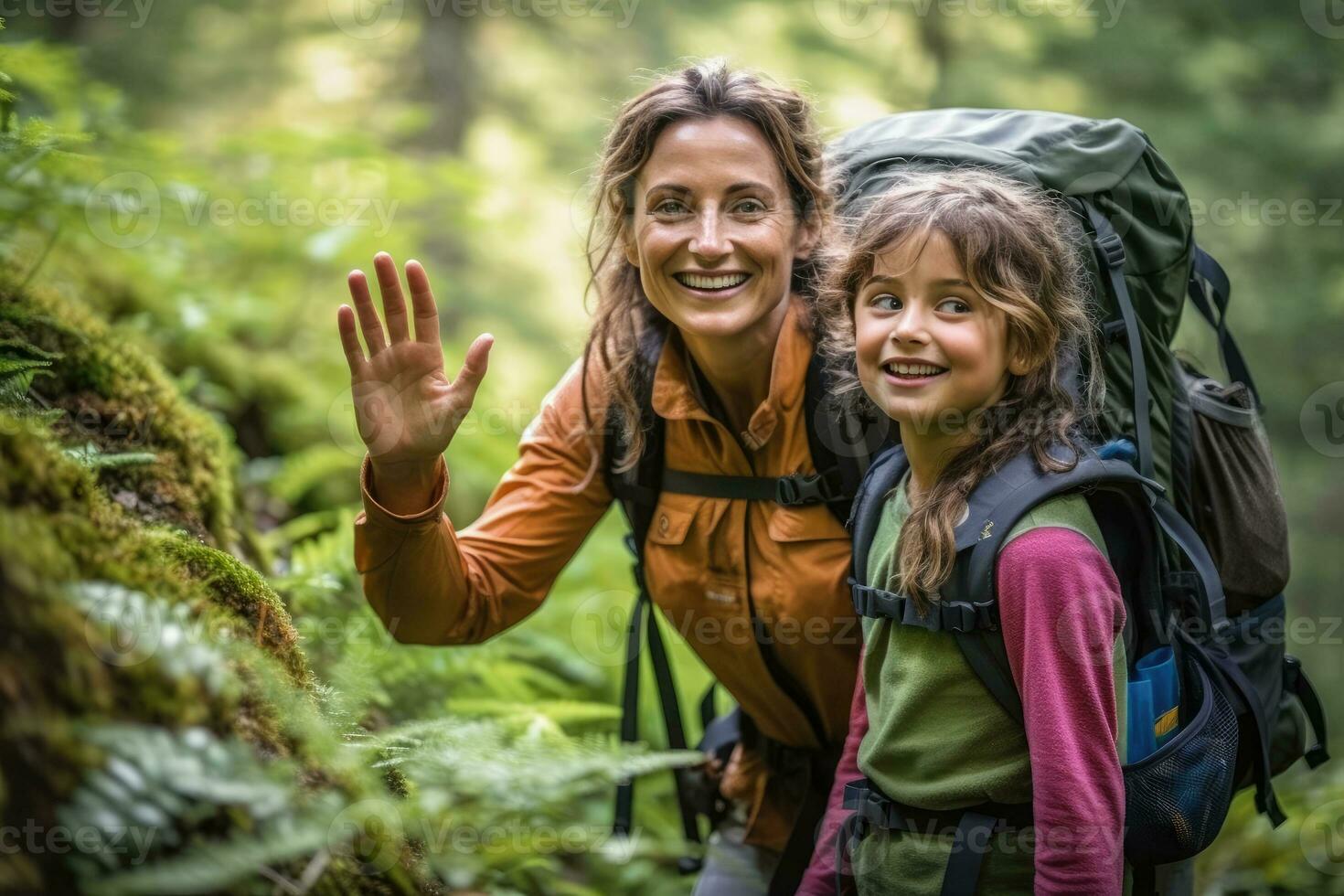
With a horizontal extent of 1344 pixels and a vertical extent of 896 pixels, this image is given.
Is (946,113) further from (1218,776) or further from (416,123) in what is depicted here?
(416,123)

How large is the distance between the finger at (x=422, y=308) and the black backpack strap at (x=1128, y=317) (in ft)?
6.09

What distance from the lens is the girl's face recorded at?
2486 mm

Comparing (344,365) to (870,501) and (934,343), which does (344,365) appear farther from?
(934,343)

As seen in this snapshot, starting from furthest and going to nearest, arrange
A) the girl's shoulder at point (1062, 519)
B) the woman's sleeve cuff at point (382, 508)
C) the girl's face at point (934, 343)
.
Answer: the woman's sleeve cuff at point (382, 508)
the girl's face at point (934, 343)
the girl's shoulder at point (1062, 519)

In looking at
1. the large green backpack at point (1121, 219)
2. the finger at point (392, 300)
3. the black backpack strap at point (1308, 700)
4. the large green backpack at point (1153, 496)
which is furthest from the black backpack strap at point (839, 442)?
the black backpack strap at point (1308, 700)

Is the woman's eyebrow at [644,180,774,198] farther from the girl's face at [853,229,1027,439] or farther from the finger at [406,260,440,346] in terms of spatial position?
the finger at [406,260,440,346]

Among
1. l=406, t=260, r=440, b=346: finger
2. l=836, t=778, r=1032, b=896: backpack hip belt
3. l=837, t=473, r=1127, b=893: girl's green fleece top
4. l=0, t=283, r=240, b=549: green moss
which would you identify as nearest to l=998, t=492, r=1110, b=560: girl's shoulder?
l=837, t=473, r=1127, b=893: girl's green fleece top

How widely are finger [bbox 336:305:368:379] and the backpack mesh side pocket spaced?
221 cm

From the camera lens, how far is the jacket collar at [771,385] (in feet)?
10.1

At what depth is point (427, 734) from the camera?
2.50 meters

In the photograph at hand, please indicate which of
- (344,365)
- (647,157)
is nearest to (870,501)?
(647,157)

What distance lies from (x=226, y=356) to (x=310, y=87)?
7135 mm

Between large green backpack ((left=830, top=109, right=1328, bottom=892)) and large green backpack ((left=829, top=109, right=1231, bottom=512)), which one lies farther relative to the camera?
large green backpack ((left=829, top=109, right=1231, bottom=512))

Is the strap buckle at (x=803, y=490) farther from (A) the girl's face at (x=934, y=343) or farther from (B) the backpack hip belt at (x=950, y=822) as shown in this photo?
(B) the backpack hip belt at (x=950, y=822)
